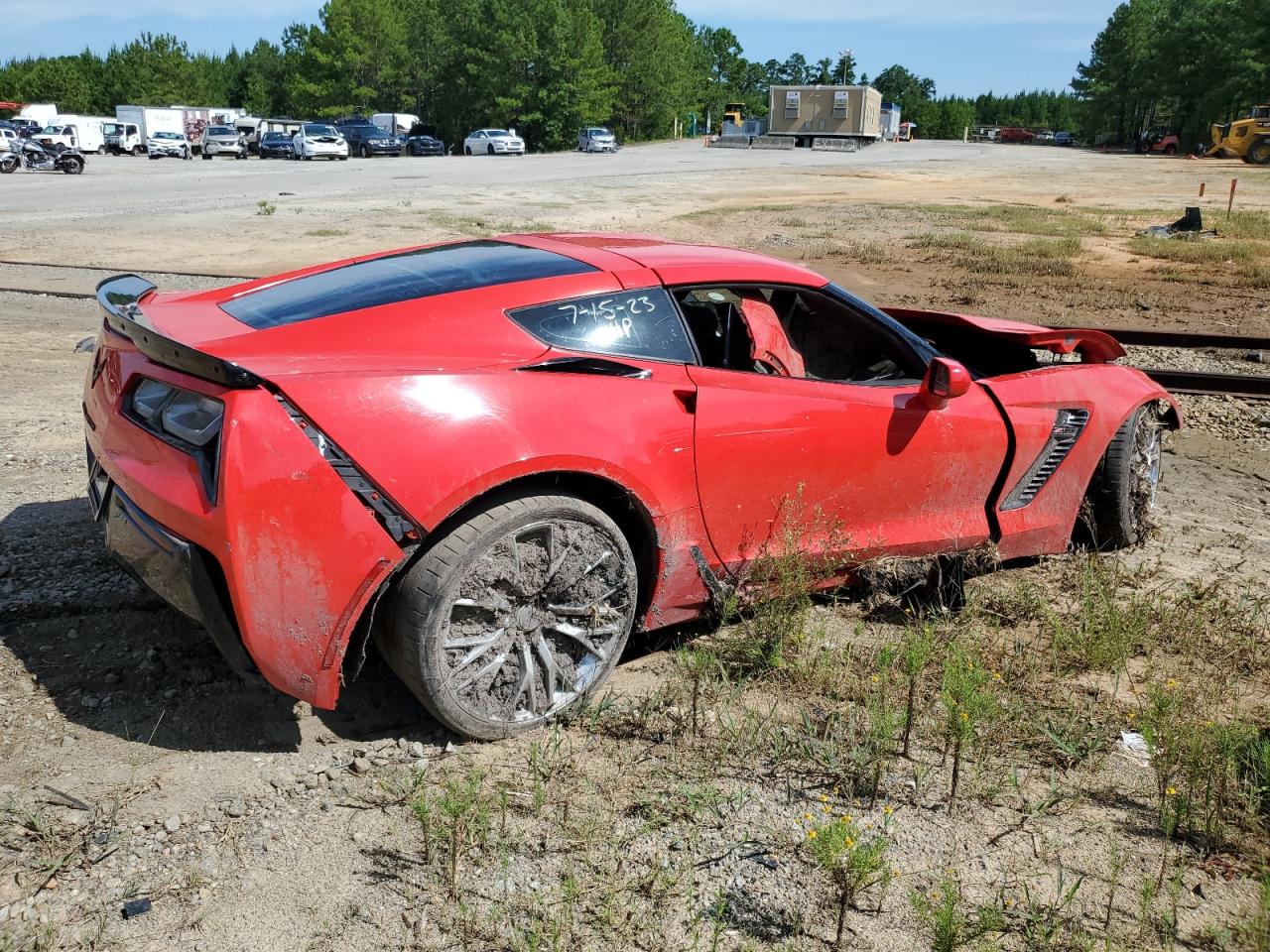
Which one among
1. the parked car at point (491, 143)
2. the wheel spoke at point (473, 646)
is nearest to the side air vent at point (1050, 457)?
the wheel spoke at point (473, 646)

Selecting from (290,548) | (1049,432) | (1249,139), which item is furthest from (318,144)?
(290,548)

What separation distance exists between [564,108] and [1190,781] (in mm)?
78879

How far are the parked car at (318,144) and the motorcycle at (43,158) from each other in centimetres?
1426

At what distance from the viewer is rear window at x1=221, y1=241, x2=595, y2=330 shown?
3.53 meters

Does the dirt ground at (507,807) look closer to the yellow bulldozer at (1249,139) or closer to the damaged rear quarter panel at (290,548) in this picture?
the damaged rear quarter panel at (290,548)

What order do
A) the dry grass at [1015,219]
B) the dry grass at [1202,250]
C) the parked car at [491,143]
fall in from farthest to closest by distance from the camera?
1. the parked car at [491,143]
2. the dry grass at [1015,219]
3. the dry grass at [1202,250]

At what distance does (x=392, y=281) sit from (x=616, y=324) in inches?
32.5

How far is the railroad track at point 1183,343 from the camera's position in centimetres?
867

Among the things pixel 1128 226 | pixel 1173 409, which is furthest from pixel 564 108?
pixel 1173 409

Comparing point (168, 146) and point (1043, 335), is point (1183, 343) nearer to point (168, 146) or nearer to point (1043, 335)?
point (1043, 335)

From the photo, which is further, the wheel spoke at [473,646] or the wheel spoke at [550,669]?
the wheel spoke at [550,669]

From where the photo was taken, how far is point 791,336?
4863 mm

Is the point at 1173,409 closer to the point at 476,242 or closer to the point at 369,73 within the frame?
the point at 476,242

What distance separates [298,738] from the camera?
339cm
